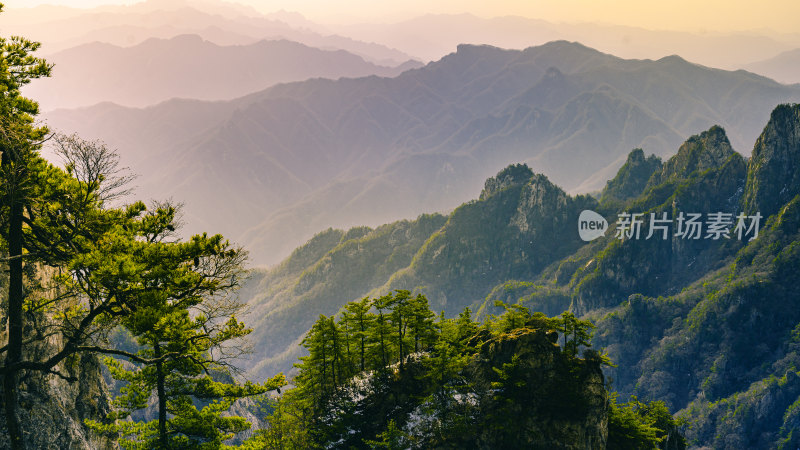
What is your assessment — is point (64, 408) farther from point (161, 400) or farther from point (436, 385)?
point (436, 385)

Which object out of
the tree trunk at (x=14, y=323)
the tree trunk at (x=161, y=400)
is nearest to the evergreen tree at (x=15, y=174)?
the tree trunk at (x=14, y=323)

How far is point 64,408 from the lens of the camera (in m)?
33.6

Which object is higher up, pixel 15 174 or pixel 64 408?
pixel 15 174

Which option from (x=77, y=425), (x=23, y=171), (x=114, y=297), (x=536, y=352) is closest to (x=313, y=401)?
(x=536, y=352)

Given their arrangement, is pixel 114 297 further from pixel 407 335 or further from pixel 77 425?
pixel 407 335

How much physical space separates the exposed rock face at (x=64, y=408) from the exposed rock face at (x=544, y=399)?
3552cm

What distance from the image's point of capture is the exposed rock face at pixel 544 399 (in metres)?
54.1

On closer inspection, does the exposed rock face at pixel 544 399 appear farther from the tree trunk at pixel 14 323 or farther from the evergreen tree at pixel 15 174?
the evergreen tree at pixel 15 174

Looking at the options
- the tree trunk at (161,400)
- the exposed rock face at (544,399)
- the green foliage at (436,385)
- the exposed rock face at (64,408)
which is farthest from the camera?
the green foliage at (436,385)

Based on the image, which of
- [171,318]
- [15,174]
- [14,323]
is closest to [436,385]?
[171,318]

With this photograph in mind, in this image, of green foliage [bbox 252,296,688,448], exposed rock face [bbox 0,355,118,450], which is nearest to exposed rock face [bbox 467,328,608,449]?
green foliage [bbox 252,296,688,448]

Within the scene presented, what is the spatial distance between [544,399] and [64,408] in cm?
4230

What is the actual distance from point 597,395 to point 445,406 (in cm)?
1546

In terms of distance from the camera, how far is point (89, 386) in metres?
37.1
